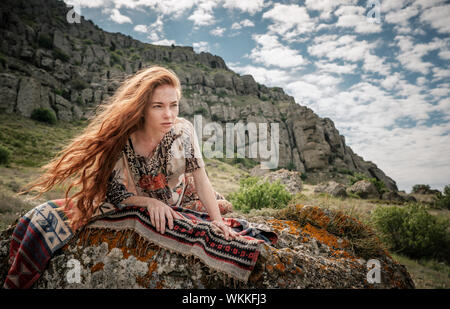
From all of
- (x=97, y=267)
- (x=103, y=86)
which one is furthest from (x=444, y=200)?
(x=103, y=86)

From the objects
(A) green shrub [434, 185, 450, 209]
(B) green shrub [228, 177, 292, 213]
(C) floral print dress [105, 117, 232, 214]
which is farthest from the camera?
(A) green shrub [434, 185, 450, 209]

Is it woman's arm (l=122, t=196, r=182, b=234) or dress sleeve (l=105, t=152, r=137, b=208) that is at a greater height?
dress sleeve (l=105, t=152, r=137, b=208)

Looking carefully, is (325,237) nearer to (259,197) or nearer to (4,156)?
(259,197)

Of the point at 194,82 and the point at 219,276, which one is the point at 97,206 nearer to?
the point at 219,276

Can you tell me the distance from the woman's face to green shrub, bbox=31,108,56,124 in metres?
42.8

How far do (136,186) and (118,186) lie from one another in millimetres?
295

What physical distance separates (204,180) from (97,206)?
42.6 inches

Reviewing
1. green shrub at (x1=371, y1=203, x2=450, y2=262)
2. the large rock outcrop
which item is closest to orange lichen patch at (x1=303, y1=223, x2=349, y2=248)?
the large rock outcrop

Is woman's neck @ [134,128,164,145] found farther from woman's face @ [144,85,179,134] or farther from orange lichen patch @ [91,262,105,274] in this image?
orange lichen patch @ [91,262,105,274]

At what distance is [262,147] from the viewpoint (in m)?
63.1

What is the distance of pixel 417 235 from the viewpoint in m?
9.38

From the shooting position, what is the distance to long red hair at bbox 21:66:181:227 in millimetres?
2117

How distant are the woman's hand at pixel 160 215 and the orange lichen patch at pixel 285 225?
1407 mm
